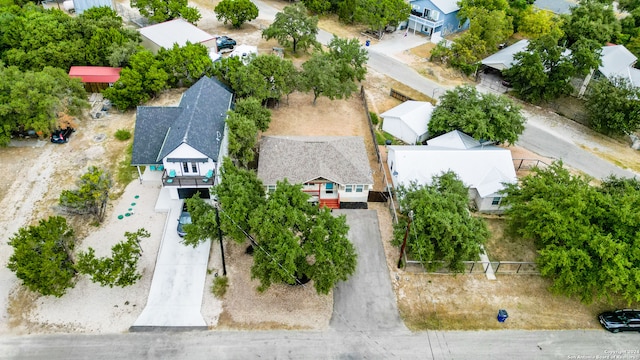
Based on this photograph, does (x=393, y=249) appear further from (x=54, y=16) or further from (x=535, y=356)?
(x=54, y=16)

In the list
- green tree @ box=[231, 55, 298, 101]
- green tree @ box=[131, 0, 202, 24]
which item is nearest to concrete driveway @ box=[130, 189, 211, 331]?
green tree @ box=[231, 55, 298, 101]

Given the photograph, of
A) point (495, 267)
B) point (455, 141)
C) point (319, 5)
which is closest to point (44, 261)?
point (495, 267)

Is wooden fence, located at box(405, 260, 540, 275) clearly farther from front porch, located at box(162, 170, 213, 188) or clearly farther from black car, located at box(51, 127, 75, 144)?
black car, located at box(51, 127, 75, 144)

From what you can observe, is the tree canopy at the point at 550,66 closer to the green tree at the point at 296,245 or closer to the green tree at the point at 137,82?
the green tree at the point at 296,245

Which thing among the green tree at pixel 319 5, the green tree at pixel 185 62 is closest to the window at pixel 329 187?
the green tree at pixel 185 62

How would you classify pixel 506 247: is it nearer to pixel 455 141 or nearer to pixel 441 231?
pixel 441 231
